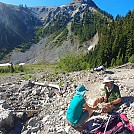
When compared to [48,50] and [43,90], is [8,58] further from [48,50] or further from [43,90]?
[43,90]

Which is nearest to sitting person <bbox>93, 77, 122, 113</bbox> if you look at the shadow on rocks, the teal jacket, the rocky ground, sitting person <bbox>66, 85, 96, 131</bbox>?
the rocky ground

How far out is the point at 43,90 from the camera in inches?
938

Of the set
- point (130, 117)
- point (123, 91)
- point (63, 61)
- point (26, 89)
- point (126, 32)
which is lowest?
point (130, 117)

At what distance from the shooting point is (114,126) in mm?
9750

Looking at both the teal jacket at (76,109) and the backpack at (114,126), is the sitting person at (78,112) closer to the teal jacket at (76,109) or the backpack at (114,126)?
the teal jacket at (76,109)

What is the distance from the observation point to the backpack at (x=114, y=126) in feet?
31.4

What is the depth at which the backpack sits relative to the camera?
31.4 ft

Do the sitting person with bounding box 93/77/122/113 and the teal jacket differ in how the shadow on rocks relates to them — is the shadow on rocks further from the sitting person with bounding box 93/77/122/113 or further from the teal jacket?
the teal jacket

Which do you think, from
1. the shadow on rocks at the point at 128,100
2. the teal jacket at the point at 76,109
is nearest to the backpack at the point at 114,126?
the teal jacket at the point at 76,109

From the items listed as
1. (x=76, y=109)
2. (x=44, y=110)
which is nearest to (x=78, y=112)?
(x=76, y=109)

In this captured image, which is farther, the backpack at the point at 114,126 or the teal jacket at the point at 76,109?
the teal jacket at the point at 76,109

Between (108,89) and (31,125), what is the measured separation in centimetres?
570

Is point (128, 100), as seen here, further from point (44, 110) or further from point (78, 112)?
point (44, 110)

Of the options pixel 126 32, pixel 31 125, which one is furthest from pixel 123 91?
pixel 126 32
